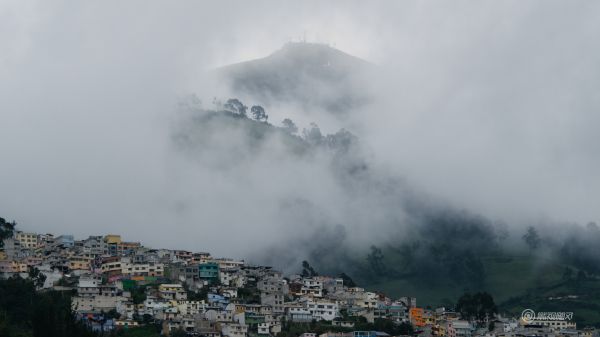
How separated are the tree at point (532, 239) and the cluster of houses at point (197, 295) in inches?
1484

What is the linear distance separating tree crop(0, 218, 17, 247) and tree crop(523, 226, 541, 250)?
63855mm

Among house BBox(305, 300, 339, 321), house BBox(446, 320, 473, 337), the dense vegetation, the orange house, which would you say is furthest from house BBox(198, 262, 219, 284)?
house BBox(446, 320, 473, 337)

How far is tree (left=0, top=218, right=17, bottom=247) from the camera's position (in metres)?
113

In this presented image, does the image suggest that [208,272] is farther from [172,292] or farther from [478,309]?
[478,309]

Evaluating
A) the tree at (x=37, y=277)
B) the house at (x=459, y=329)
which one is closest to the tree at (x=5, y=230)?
the tree at (x=37, y=277)

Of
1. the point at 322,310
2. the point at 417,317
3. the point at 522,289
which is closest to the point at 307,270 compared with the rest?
the point at 522,289

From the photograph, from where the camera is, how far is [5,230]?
116 m

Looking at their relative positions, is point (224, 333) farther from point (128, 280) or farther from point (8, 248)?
point (8, 248)

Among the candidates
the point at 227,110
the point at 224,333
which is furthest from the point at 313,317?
the point at 227,110

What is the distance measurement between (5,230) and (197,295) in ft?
79.0

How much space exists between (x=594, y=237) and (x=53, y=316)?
9564 cm

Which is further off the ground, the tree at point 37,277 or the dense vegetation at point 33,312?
the tree at point 37,277

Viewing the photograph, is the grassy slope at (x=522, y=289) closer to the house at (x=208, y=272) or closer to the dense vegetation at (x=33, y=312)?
the house at (x=208, y=272)

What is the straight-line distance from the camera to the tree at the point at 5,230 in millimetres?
113188
